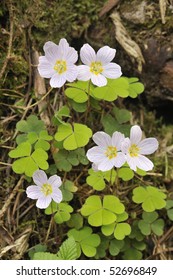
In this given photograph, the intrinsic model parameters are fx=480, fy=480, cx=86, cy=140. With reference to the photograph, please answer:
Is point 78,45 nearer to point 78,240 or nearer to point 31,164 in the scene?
point 31,164

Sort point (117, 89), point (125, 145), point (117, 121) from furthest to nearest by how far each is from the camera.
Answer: point (117, 121), point (117, 89), point (125, 145)

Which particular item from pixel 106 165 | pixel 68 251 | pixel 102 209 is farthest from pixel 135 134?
pixel 68 251

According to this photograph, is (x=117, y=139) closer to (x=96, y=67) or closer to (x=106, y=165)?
(x=106, y=165)

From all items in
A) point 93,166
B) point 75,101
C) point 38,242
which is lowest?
point 38,242

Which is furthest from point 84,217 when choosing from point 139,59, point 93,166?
point 139,59

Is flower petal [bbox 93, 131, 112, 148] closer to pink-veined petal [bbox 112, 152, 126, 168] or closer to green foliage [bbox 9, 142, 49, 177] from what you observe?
pink-veined petal [bbox 112, 152, 126, 168]
